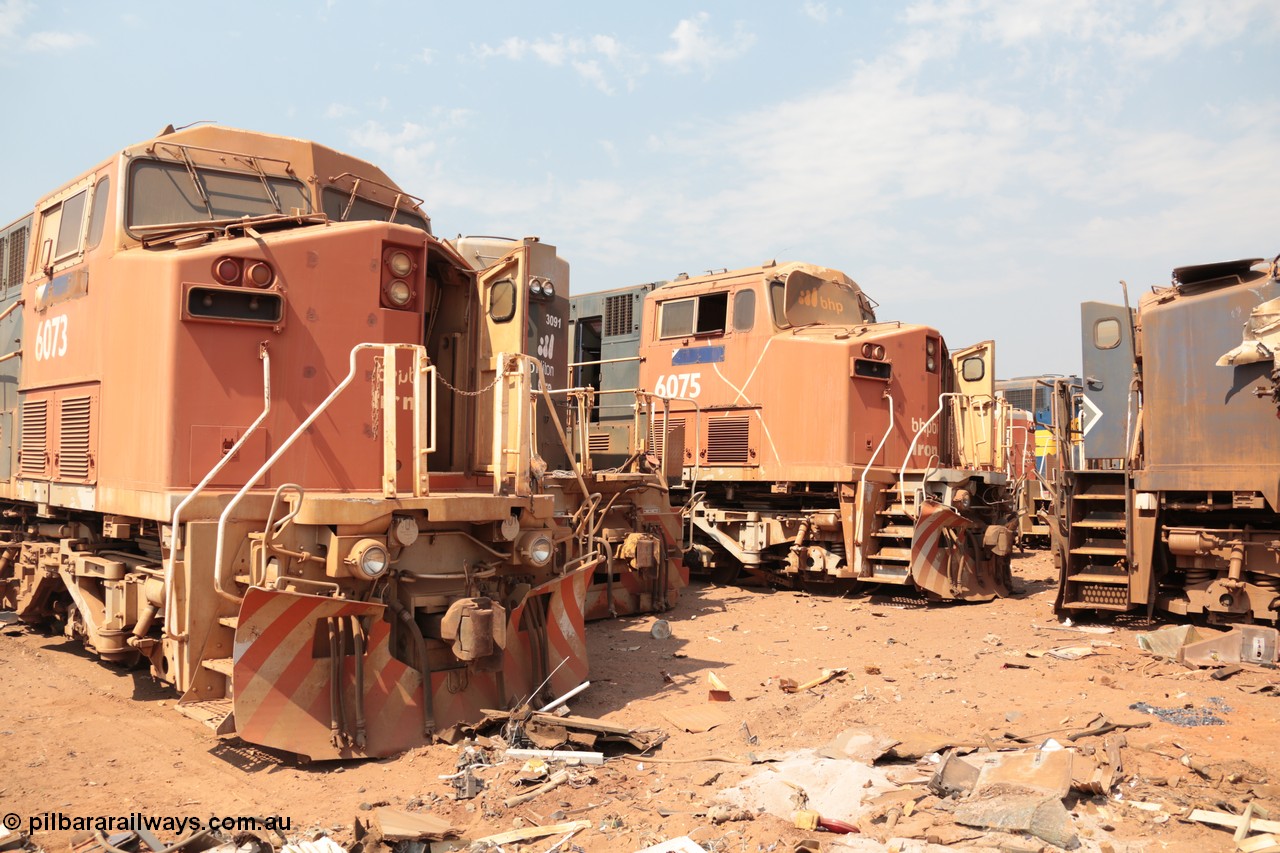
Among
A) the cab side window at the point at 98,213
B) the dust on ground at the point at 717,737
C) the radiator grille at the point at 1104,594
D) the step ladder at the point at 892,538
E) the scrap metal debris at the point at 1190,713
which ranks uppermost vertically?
Result: the cab side window at the point at 98,213

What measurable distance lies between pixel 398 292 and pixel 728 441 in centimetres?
664

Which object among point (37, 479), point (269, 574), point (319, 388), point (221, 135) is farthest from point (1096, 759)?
point (37, 479)

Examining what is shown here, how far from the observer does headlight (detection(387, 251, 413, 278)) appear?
6.61 metres

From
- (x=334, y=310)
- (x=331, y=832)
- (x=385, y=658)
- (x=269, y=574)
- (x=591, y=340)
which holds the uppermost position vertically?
(x=591, y=340)

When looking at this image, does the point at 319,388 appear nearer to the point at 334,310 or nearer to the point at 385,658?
the point at 334,310

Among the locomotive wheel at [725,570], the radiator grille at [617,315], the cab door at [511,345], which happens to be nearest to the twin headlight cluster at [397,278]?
the cab door at [511,345]

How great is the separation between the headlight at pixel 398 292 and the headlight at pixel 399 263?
54mm

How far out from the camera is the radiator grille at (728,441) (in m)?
12.4

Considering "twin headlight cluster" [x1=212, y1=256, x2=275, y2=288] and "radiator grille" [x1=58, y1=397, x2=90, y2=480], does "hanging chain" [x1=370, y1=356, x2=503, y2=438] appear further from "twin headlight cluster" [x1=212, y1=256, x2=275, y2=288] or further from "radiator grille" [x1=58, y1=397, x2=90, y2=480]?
"radiator grille" [x1=58, y1=397, x2=90, y2=480]

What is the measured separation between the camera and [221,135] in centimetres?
712

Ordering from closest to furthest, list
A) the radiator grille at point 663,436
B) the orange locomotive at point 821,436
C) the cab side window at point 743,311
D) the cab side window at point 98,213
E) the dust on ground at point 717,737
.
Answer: the dust on ground at point 717,737 → the cab side window at point 98,213 → the radiator grille at point 663,436 → the orange locomotive at point 821,436 → the cab side window at point 743,311

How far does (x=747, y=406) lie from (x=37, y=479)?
7.68 m

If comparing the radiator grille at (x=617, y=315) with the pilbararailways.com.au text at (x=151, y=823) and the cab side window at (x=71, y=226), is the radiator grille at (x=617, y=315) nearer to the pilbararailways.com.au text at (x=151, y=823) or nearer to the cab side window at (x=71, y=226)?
the cab side window at (x=71, y=226)

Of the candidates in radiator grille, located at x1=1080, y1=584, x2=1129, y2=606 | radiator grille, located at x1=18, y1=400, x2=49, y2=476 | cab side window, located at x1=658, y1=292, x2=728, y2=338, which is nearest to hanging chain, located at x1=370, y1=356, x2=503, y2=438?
radiator grille, located at x1=18, y1=400, x2=49, y2=476
